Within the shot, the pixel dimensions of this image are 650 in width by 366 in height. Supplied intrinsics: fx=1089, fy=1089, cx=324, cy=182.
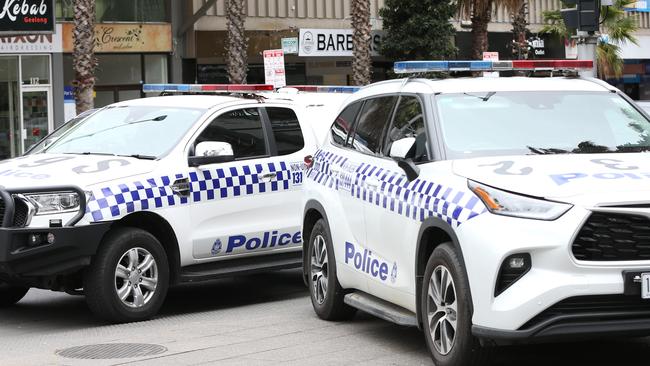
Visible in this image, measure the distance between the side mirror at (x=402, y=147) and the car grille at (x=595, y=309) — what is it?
5.47ft

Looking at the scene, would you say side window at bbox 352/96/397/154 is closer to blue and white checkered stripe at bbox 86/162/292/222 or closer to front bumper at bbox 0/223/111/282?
blue and white checkered stripe at bbox 86/162/292/222

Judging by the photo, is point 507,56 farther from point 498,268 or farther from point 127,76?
point 498,268

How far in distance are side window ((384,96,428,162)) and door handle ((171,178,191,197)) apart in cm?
242

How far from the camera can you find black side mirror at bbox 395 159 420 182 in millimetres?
6969

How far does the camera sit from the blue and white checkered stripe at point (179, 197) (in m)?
8.91

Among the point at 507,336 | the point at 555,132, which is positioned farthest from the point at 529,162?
the point at 507,336

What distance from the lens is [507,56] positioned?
37.9 meters

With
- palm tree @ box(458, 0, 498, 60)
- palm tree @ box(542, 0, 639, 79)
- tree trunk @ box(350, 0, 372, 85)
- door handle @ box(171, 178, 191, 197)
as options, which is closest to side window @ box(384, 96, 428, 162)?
door handle @ box(171, 178, 191, 197)

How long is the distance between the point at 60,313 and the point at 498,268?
17.7 feet

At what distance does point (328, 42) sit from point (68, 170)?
2402cm

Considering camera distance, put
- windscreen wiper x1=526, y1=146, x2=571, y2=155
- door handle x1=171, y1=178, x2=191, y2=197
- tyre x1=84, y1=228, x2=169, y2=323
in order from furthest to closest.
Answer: door handle x1=171, y1=178, x2=191, y2=197 → tyre x1=84, y1=228, x2=169, y2=323 → windscreen wiper x1=526, y1=146, x2=571, y2=155

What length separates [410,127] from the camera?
24.6ft

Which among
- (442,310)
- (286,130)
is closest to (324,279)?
(286,130)

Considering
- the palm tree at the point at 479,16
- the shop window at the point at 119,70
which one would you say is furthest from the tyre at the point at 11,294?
the palm tree at the point at 479,16
